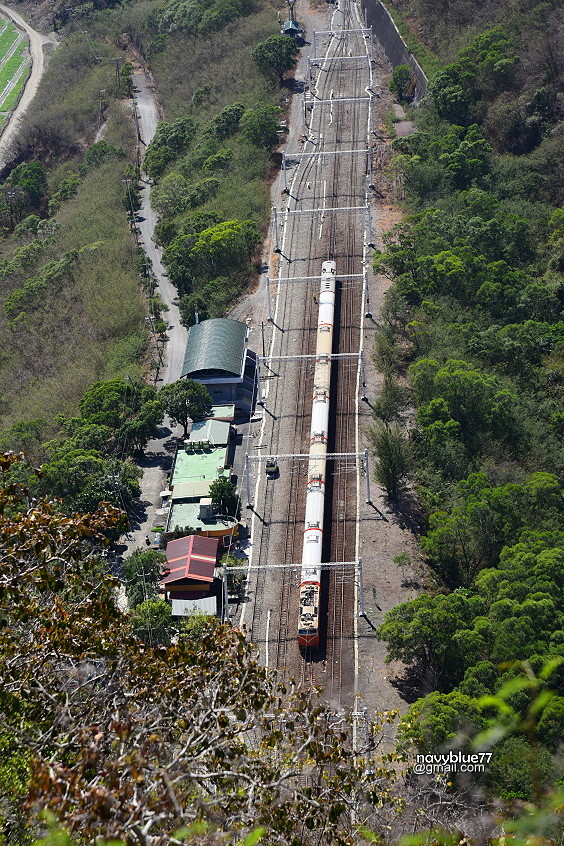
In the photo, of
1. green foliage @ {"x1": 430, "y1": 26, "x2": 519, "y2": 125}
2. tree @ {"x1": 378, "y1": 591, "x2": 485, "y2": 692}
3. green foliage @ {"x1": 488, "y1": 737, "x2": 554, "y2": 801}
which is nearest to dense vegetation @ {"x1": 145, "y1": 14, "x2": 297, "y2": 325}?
green foliage @ {"x1": 430, "y1": 26, "x2": 519, "y2": 125}

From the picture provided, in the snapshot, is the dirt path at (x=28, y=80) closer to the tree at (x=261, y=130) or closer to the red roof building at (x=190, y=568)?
the tree at (x=261, y=130)

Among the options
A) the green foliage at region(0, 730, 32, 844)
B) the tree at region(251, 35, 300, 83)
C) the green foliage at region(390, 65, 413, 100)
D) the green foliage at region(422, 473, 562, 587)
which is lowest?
the green foliage at region(0, 730, 32, 844)

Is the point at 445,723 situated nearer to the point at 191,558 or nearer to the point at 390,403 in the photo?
the point at 191,558

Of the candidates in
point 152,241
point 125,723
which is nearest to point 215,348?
point 152,241

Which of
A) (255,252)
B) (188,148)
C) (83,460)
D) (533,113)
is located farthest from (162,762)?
(188,148)

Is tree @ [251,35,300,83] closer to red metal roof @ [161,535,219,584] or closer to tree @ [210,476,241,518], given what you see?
tree @ [210,476,241,518]
